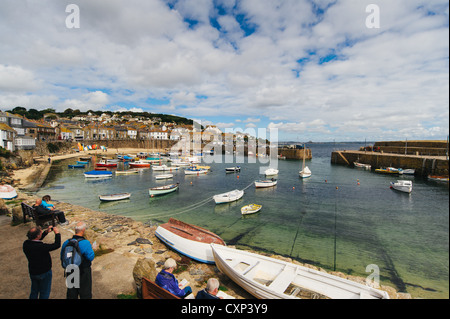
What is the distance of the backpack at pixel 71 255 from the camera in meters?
4.83

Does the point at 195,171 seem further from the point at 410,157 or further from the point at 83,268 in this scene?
the point at 410,157

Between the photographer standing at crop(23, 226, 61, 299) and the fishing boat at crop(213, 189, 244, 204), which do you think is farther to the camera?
the fishing boat at crop(213, 189, 244, 204)

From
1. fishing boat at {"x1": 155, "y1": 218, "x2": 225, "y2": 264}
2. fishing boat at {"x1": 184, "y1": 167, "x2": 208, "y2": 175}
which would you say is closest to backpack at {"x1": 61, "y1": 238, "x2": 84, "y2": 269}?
fishing boat at {"x1": 155, "y1": 218, "x2": 225, "y2": 264}

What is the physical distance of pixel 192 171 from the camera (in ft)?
156

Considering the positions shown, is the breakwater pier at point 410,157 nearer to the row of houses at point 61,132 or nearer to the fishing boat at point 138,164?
the fishing boat at point 138,164

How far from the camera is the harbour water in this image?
484 inches

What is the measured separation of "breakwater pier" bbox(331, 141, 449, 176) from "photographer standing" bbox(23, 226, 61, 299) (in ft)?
158

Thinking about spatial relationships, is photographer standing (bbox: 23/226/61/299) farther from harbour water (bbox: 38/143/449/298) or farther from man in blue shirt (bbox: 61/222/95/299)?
harbour water (bbox: 38/143/449/298)

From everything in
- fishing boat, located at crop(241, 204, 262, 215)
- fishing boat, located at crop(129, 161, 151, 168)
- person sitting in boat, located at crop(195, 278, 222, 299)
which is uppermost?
person sitting in boat, located at crop(195, 278, 222, 299)

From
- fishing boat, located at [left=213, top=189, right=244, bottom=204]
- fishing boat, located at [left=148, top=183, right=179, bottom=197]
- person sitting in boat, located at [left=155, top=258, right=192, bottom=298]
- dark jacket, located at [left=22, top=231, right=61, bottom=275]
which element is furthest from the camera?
fishing boat, located at [left=148, top=183, right=179, bottom=197]

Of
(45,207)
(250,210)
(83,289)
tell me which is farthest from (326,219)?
(45,207)

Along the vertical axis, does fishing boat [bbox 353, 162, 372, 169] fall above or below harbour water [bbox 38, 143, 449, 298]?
above

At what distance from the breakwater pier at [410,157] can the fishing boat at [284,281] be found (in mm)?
39775
